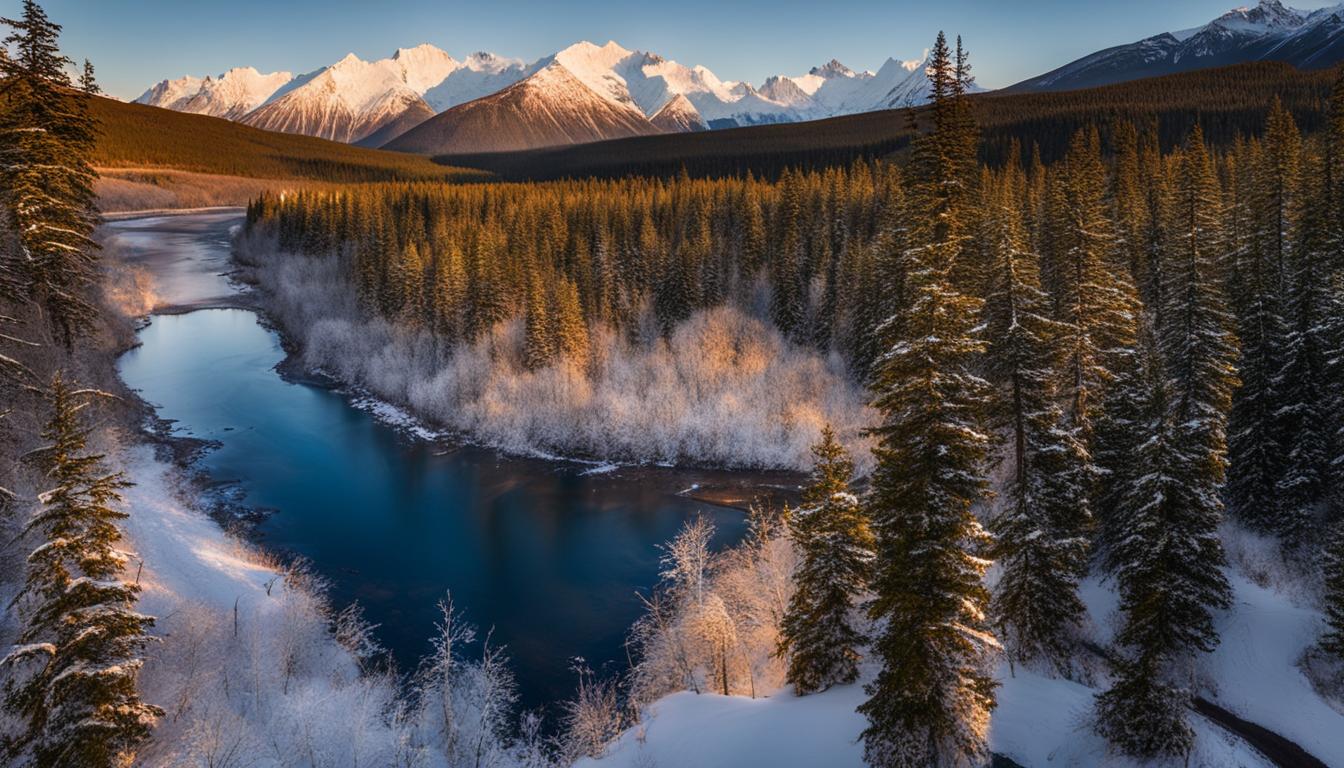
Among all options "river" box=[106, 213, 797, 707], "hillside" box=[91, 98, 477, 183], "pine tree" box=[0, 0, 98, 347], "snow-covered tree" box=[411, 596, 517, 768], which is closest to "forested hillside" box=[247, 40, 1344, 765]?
"river" box=[106, 213, 797, 707]

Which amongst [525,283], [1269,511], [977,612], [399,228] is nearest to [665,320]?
[525,283]

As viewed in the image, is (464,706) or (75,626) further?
(464,706)

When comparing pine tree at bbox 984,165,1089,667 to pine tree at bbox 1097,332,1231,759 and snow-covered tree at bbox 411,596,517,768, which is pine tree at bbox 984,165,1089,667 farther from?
snow-covered tree at bbox 411,596,517,768

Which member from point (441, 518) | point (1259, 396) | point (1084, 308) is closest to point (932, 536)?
point (1084, 308)

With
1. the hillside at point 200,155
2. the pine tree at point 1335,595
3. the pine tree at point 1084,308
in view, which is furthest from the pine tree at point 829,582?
the hillside at point 200,155

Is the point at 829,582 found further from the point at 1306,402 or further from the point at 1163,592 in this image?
the point at 1306,402

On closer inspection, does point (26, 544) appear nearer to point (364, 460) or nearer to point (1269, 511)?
point (364, 460)

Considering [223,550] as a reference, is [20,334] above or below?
above
